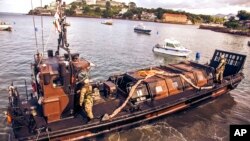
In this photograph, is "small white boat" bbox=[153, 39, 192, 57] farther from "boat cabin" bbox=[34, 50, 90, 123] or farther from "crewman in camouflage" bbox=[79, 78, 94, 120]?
"crewman in camouflage" bbox=[79, 78, 94, 120]

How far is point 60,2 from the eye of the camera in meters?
10.1

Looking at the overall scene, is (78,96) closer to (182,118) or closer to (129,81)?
(129,81)

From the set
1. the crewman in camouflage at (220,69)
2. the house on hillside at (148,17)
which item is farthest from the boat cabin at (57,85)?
the house on hillside at (148,17)

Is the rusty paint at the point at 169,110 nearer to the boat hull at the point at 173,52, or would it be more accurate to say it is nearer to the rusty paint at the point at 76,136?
the rusty paint at the point at 76,136

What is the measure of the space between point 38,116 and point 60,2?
18.6ft

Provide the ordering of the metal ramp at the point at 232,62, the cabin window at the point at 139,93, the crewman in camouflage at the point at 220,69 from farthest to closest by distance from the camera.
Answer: the metal ramp at the point at 232,62
the crewman in camouflage at the point at 220,69
the cabin window at the point at 139,93

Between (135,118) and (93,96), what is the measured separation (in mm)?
2699

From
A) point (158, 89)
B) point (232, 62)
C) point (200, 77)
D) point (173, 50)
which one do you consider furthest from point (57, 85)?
point (173, 50)

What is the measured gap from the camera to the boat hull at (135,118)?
1023 cm

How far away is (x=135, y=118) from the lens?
12.3 meters

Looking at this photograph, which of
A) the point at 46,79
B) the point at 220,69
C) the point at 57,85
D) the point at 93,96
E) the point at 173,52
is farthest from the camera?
the point at 173,52

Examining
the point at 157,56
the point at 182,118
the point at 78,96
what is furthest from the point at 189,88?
the point at 157,56

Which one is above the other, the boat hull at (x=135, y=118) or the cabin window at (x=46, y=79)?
the cabin window at (x=46, y=79)

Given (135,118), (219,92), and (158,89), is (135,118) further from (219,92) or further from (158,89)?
(219,92)
